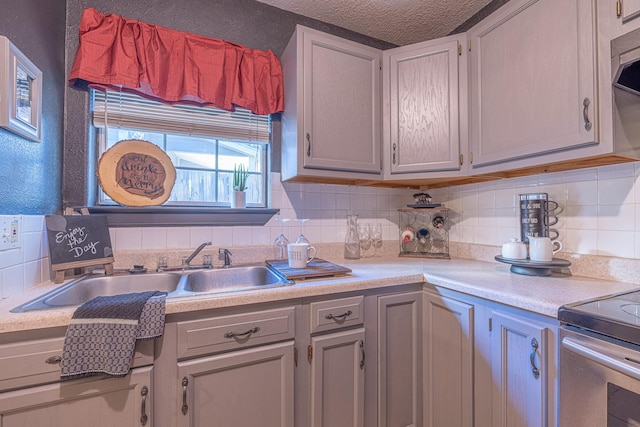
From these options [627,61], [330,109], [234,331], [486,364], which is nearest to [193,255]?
[234,331]

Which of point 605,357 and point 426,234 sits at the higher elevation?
point 426,234

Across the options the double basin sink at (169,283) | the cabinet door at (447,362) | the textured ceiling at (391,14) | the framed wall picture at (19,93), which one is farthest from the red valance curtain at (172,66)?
the cabinet door at (447,362)

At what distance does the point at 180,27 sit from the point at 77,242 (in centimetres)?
126

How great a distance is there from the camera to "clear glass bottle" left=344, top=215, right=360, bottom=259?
1.91 meters

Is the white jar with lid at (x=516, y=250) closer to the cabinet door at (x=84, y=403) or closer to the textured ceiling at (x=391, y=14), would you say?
the textured ceiling at (x=391, y=14)

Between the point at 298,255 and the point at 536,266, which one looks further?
the point at 298,255

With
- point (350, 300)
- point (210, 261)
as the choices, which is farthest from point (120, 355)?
point (350, 300)

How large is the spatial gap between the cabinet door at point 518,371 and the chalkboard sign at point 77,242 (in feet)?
5.59

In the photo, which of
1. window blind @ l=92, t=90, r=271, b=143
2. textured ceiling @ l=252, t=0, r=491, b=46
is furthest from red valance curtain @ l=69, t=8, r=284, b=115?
textured ceiling @ l=252, t=0, r=491, b=46

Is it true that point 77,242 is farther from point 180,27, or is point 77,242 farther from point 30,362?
point 180,27

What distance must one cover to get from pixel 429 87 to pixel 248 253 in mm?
1423

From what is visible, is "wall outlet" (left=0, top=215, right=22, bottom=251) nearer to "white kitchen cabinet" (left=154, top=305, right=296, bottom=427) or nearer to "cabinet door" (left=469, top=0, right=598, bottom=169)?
"white kitchen cabinet" (left=154, top=305, right=296, bottom=427)

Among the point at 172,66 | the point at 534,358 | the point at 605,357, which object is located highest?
the point at 172,66

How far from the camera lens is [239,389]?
1.08 m
